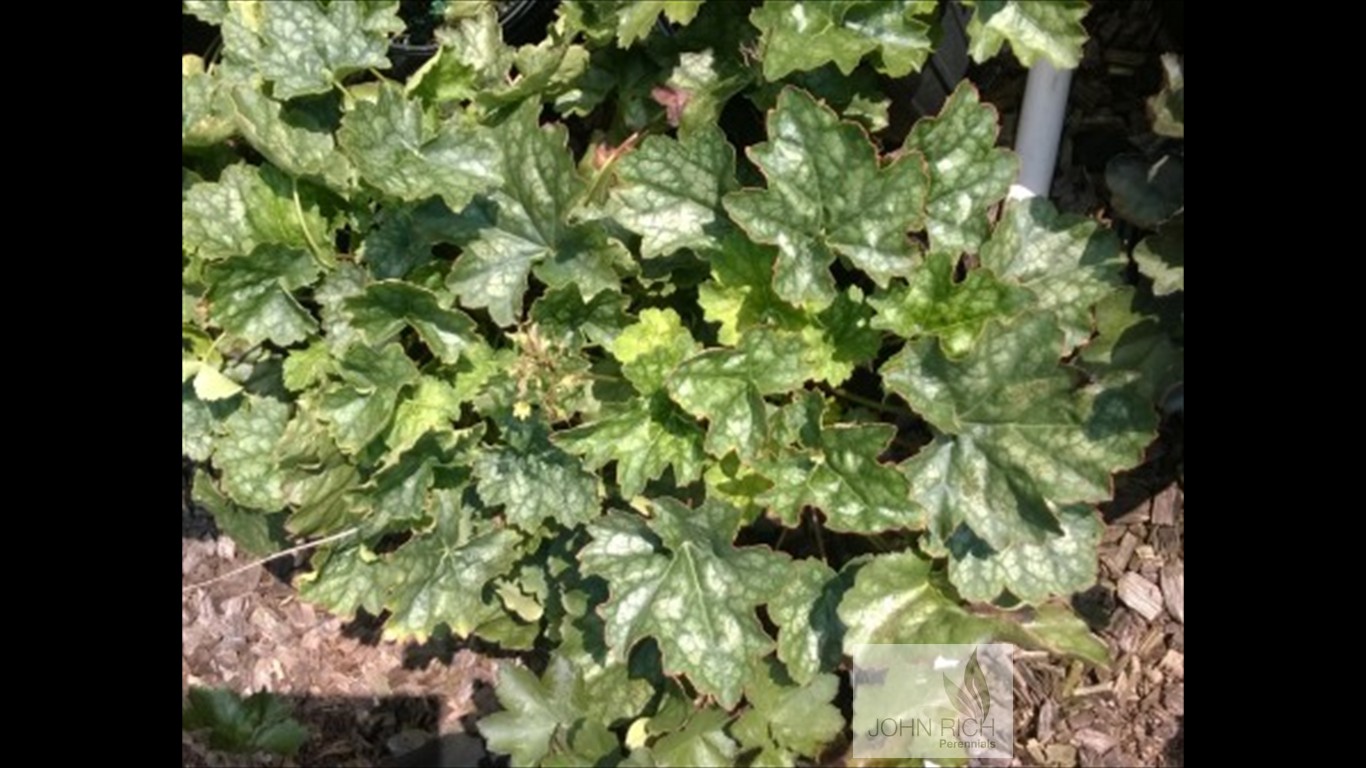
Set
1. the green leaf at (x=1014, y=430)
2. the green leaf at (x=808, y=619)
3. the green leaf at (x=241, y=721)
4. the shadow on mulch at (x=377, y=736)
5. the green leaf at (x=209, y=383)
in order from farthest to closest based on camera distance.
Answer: the shadow on mulch at (x=377, y=736)
the green leaf at (x=241, y=721)
the green leaf at (x=209, y=383)
the green leaf at (x=808, y=619)
the green leaf at (x=1014, y=430)

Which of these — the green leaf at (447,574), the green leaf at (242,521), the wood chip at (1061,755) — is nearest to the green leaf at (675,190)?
the green leaf at (447,574)

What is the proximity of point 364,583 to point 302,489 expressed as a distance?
24 cm

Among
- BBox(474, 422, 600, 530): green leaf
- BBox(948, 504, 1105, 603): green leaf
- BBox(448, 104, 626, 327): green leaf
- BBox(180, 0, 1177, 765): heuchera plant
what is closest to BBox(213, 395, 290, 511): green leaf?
BBox(180, 0, 1177, 765): heuchera plant

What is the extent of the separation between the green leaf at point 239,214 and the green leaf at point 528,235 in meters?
0.37

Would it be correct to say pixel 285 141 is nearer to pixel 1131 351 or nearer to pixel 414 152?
pixel 414 152

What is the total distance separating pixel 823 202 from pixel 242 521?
5.04 ft

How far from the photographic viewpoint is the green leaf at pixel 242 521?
3.07 metres

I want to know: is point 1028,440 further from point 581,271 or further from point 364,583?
point 364,583

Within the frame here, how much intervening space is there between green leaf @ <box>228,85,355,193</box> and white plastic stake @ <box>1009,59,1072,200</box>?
132 centimetres

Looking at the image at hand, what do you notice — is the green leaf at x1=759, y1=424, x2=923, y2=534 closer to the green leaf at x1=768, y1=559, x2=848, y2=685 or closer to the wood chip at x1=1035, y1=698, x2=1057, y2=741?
the green leaf at x1=768, y1=559, x2=848, y2=685

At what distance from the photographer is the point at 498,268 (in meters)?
2.68

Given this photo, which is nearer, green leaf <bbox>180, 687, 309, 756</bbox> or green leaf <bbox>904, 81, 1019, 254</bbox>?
green leaf <bbox>904, 81, 1019, 254</bbox>

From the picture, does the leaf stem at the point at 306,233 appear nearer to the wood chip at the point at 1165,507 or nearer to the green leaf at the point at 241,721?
the green leaf at the point at 241,721

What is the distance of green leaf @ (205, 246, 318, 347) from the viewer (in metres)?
2.70
